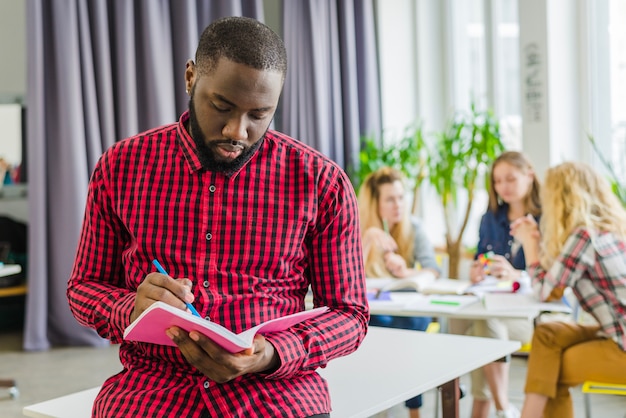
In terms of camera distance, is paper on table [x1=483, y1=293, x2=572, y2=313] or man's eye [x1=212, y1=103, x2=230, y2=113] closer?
man's eye [x1=212, y1=103, x2=230, y2=113]

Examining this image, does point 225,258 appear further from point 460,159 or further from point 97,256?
point 460,159

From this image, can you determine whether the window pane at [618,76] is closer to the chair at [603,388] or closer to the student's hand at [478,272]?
the student's hand at [478,272]

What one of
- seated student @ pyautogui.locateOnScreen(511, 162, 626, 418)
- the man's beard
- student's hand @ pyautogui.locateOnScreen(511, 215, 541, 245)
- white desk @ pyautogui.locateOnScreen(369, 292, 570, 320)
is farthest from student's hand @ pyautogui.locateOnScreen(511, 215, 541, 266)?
the man's beard

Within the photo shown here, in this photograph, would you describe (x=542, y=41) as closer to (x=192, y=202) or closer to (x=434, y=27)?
(x=434, y=27)

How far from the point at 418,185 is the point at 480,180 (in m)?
0.58

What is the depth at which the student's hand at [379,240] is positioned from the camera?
15.2ft

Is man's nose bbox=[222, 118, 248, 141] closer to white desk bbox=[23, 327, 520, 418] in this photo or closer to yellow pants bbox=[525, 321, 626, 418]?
white desk bbox=[23, 327, 520, 418]

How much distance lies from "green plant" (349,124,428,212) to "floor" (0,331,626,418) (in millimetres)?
1645

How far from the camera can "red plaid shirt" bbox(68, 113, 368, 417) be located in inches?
67.5

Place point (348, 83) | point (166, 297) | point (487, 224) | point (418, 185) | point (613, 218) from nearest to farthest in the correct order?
point (166, 297) → point (613, 218) → point (487, 224) → point (418, 185) → point (348, 83)

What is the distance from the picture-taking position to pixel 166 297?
158 centimetres

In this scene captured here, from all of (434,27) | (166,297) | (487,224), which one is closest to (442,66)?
(434,27)

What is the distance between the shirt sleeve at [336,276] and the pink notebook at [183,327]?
0.11m

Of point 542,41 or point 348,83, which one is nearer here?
point 542,41
